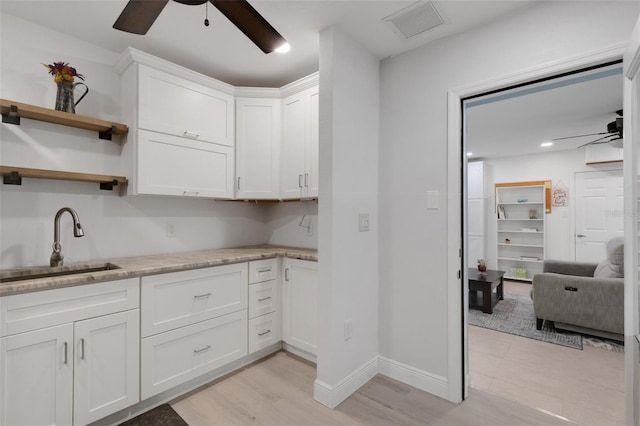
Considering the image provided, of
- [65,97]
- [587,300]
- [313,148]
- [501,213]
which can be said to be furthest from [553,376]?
[501,213]

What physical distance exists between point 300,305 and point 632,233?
2048mm

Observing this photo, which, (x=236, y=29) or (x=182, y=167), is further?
(x=182, y=167)

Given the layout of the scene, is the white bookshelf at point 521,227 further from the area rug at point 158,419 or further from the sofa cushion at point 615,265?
the area rug at point 158,419

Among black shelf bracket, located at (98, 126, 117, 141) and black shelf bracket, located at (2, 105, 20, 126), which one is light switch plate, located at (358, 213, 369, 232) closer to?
black shelf bracket, located at (98, 126, 117, 141)

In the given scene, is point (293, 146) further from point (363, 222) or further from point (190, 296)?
point (190, 296)

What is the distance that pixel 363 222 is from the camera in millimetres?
2176

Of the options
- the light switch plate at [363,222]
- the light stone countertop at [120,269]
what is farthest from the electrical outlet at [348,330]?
the light switch plate at [363,222]

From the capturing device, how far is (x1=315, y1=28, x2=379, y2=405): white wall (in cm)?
194

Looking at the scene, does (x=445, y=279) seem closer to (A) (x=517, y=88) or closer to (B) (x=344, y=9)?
(A) (x=517, y=88)

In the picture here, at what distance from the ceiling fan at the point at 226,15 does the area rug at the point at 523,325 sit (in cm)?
361

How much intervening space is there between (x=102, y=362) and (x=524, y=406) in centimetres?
261

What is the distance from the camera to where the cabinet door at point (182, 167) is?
2.14 meters

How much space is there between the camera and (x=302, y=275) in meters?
2.46

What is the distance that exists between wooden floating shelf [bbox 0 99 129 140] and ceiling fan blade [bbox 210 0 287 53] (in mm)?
1291
